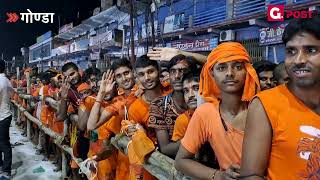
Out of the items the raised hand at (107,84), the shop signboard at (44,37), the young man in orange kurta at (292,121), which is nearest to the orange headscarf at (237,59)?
the young man in orange kurta at (292,121)

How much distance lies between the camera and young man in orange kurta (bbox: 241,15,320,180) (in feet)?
4.19

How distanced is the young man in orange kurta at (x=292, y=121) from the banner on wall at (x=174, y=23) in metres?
15.4

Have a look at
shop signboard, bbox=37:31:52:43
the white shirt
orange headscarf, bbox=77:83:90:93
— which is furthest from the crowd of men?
shop signboard, bbox=37:31:52:43

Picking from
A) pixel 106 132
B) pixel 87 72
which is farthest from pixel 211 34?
pixel 106 132

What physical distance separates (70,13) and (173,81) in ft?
140

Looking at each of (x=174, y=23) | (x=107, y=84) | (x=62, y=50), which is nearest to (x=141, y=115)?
(x=107, y=84)

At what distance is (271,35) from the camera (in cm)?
1149

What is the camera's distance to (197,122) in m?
1.81

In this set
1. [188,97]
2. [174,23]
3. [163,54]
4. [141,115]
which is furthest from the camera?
[174,23]

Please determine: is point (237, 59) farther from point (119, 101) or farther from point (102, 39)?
point (102, 39)

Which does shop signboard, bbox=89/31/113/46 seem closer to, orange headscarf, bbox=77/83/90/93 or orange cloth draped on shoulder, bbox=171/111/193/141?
orange headscarf, bbox=77/83/90/93

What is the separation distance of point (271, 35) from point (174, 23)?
266 inches

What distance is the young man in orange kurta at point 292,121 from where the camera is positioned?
1.28 metres

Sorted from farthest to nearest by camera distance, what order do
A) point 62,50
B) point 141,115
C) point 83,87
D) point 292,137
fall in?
point 62,50
point 83,87
point 141,115
point 292,137
